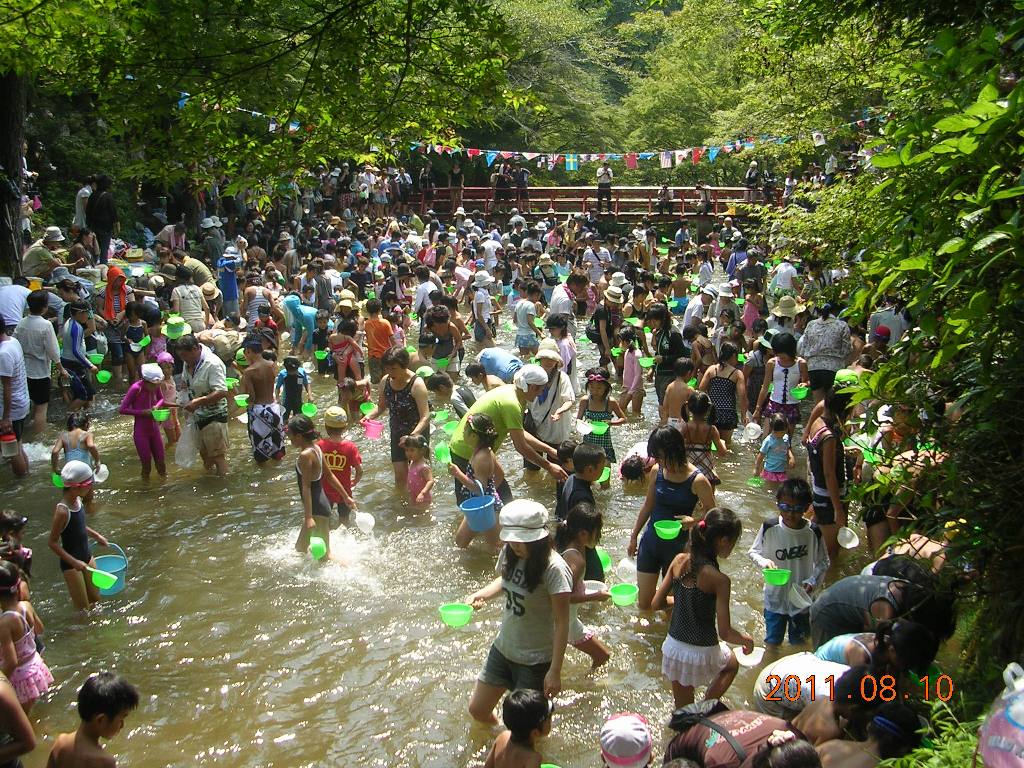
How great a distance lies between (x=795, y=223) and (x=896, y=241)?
6.95 m

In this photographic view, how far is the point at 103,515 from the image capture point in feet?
32.6

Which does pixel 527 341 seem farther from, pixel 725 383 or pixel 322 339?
pixel 725 383

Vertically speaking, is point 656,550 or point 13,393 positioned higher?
point 13,393

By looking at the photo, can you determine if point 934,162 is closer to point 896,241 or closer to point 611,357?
point 896,241

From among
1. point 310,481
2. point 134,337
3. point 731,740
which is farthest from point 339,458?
point 134,337

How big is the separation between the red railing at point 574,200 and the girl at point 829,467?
23.7 m

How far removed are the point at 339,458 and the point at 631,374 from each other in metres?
4.58

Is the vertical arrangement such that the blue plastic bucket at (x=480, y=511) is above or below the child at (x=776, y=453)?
above

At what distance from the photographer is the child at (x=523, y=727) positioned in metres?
4.41

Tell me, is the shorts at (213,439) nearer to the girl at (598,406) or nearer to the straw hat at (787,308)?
the girl at (598,406)

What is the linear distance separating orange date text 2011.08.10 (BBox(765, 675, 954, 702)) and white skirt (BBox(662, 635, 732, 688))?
1.65ft

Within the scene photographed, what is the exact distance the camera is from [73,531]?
23.7 ft

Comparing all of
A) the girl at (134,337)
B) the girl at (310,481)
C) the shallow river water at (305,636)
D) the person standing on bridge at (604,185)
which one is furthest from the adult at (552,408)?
the person standing on bridge at (604,185)

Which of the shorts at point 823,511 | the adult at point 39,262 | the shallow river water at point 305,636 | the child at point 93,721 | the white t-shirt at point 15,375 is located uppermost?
the adult at point 39,262
